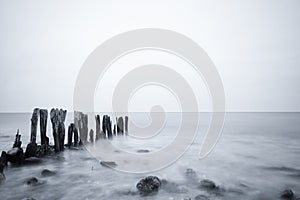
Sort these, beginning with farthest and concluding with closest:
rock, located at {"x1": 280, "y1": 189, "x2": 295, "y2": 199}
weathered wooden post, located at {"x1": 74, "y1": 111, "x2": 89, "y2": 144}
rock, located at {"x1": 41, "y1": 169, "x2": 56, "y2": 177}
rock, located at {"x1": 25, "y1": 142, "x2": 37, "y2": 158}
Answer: weathered wooden post, located at {"x1": 74, "y1": 111, "x2": 89, "y2": 144}, rock, located at {"x1": 25, "y1": 142, "x2": 37, "y2": 158}, rock, located at {"x1": 41, "y1": 169, "x2": 56, "y2": 177}, rock, located at {"x1": 280, "y1": 189, "x2": 295, "y2": 199}

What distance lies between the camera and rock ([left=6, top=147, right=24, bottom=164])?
10.1 m

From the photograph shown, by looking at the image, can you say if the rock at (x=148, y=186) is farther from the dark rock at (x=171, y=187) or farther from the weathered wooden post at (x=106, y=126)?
the weathered wooden post at (x=106, y=126)

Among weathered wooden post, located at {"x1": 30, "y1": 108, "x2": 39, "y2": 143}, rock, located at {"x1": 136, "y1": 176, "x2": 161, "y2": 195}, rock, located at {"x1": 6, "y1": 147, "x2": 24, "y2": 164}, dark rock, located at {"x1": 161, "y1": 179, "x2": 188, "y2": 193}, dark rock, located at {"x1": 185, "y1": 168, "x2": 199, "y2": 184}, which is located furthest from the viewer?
weathered wooden post, located at {"x1": 30, "y1": 108, "x2": 39, "y2": 143}

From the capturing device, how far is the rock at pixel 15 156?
10.1m

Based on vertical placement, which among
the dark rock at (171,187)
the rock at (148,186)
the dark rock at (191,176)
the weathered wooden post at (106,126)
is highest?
the weathered wooden post at (106,126)

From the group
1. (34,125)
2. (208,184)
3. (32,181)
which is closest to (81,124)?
(34,125)

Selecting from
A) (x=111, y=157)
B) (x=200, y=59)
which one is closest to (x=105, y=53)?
(x=200, y=59)

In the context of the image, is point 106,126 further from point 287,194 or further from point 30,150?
point 287,194

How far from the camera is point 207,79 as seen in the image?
16.6 m

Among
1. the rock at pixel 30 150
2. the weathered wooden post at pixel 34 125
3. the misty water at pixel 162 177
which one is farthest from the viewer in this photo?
the weathered wooden post at pixel 34 125

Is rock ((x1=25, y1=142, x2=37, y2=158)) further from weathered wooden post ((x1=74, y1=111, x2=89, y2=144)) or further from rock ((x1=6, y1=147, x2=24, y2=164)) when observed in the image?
weathered wooden post ((x1=74, y1=111, x2=89, y2=144))

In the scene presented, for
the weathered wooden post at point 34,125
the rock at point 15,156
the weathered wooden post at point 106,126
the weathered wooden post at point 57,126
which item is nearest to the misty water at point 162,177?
the rock at point 15,156

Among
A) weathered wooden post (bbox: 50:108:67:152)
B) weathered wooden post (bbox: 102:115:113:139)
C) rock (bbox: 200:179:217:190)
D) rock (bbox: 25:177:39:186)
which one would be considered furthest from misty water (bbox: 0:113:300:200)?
weathered wooden post (bbox: 102:115:113:139)

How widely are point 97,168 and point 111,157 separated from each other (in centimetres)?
A: 271
